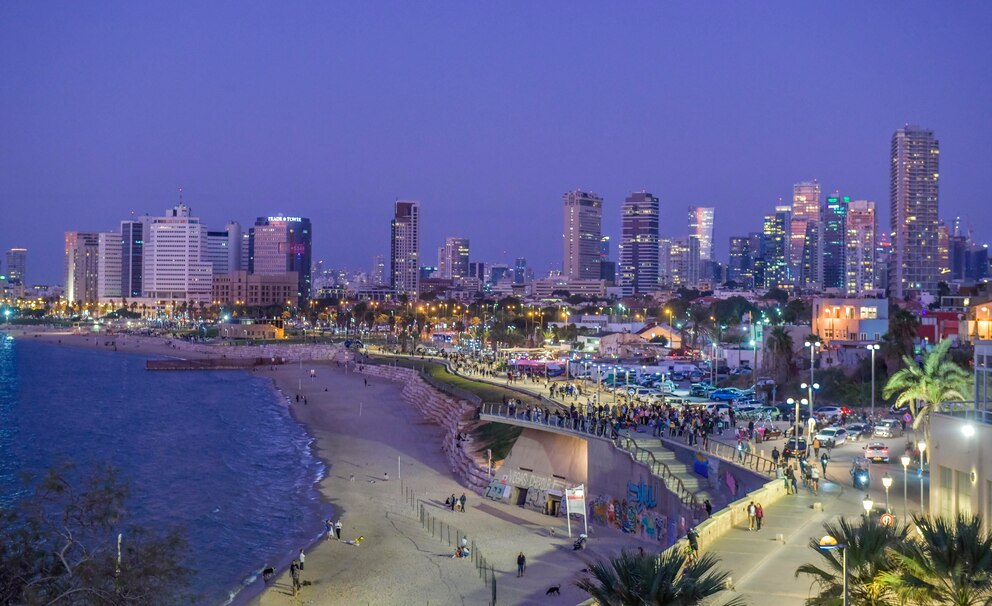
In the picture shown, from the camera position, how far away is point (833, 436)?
104 feet

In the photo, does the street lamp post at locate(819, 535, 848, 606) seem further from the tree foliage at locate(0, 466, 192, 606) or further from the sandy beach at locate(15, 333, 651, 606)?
the tree foliage at locate(0, 466, 192, 606)

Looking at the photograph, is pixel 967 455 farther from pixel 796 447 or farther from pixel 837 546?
pixel 796 447

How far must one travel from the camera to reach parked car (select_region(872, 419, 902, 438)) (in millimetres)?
33031

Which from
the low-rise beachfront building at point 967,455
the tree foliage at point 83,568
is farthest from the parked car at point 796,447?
the tree foliage at point 83,568

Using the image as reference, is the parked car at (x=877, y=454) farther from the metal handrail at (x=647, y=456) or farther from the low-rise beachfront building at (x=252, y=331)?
the low-rise beachfront building at (x=252, y=331)

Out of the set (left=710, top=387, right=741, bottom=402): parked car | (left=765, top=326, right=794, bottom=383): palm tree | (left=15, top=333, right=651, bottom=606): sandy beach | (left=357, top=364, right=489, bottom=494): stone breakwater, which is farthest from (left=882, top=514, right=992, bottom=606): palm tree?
(left=765, top=326, right=794, bottom=383): palm tree

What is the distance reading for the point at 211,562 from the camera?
2725cm

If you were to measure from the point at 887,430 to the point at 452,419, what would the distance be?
83.7ft

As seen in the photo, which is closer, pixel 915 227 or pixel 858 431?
pixel 858 431

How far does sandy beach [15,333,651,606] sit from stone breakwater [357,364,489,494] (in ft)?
Result: 2.46

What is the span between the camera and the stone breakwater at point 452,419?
38.1m

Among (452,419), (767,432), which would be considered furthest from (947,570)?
(452,419)

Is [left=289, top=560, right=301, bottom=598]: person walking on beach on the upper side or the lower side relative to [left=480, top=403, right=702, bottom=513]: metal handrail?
lower

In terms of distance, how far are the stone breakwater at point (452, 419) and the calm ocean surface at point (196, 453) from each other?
6315mm
